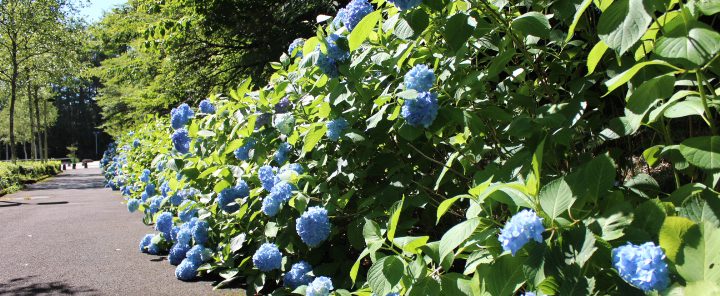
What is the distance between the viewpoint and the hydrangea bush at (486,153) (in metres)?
1.10

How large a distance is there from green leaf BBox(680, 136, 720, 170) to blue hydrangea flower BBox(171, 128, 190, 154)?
12.1 feet

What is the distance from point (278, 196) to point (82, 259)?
375cm

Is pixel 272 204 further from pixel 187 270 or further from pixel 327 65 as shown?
pixel 187 270

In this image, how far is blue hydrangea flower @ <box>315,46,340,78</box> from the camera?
7.84ft

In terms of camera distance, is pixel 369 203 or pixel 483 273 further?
pixel 369 203

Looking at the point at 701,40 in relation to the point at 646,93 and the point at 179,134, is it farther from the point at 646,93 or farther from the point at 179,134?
the point at 179,134

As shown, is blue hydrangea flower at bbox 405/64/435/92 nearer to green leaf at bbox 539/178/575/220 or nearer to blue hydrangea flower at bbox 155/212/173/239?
green leaf at bbox 539/178/575/220

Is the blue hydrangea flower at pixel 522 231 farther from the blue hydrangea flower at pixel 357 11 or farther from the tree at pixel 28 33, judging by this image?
the tree at pixel 28 33

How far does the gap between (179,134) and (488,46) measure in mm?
3016

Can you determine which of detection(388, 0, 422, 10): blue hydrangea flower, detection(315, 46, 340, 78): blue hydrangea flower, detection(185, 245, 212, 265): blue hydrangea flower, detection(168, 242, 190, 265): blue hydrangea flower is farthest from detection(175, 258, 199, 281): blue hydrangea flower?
detection(388, 0, 422, 10): blue hydrangea flower

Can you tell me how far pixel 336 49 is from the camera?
2.34 meters

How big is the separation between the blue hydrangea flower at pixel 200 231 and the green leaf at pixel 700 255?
378 centimetres

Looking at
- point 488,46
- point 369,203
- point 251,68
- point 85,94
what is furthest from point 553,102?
point 85,94

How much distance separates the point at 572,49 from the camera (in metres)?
2.07
